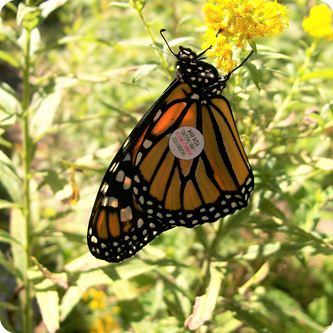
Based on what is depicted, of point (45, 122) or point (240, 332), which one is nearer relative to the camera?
point (45, 122)

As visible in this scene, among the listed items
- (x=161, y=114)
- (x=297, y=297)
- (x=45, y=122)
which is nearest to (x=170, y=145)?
(x=161, y=114)

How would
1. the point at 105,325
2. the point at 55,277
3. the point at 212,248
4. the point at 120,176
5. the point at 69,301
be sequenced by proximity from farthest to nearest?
1. the point at 105,325
2. the point at 69,301
3. the point at 212,248
4. the point at 55,277
5. the point at 120,176

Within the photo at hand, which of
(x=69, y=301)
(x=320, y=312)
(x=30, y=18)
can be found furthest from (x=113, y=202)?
(x=320, y=312)

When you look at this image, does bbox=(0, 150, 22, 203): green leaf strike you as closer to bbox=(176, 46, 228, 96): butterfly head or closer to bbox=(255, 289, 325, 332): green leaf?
bbox=(176, 46, 228, 96): butterfly head

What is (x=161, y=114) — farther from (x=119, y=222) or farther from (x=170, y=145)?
(x=119, y=222)

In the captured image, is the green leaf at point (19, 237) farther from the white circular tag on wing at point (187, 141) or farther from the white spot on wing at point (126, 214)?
the white circular tag on wing at point (187, 141)

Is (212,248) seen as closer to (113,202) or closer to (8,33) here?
(113,202)

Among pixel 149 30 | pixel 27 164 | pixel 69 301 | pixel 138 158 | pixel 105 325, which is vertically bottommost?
pixel 105 325
